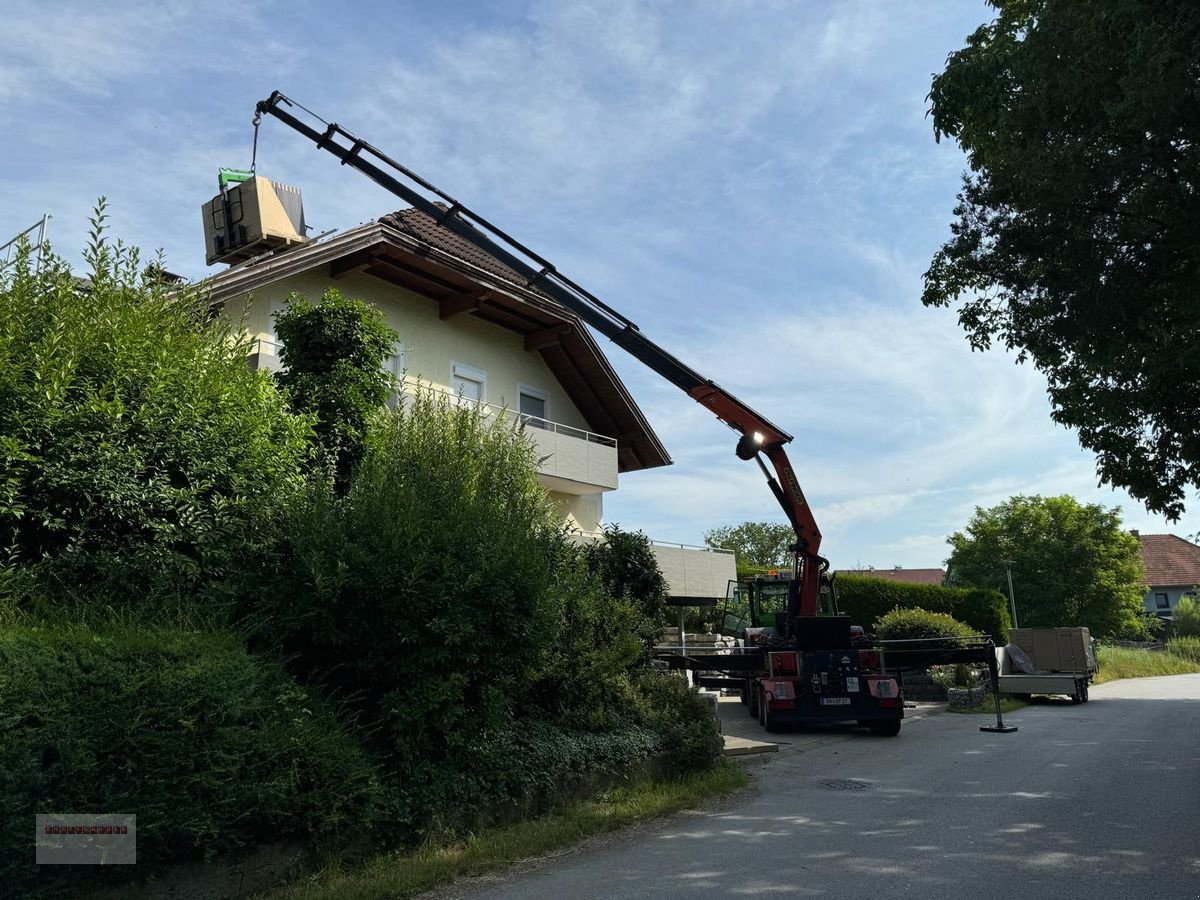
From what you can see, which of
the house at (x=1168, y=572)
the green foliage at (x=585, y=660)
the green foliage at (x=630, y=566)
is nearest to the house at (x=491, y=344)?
the green foliage at (x=630, y=566)

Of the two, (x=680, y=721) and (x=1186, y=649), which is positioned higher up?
(x=680, y=721)

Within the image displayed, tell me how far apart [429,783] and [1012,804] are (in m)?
5.87

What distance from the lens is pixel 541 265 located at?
1630 centimetres

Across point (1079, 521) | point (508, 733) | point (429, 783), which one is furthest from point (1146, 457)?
point (1079, 521)

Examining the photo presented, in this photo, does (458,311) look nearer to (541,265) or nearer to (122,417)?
(541,265)

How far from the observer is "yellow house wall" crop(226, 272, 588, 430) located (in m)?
16.2

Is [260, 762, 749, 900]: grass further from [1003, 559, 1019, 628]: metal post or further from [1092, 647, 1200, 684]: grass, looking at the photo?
[1003, 559, 1019, 628]: metal post

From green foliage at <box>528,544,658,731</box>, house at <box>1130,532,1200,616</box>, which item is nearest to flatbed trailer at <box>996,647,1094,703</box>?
green foliage at <box>528,544,658,731</box>

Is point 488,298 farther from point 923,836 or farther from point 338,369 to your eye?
point 923,836

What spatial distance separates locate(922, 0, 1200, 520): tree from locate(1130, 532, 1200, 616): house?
72304 millimetres

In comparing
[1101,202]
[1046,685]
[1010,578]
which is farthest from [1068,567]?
[1101,202]

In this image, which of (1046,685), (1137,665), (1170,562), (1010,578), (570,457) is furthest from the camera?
(1170,562)

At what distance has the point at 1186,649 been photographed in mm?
48906

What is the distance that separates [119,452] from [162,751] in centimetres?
288
